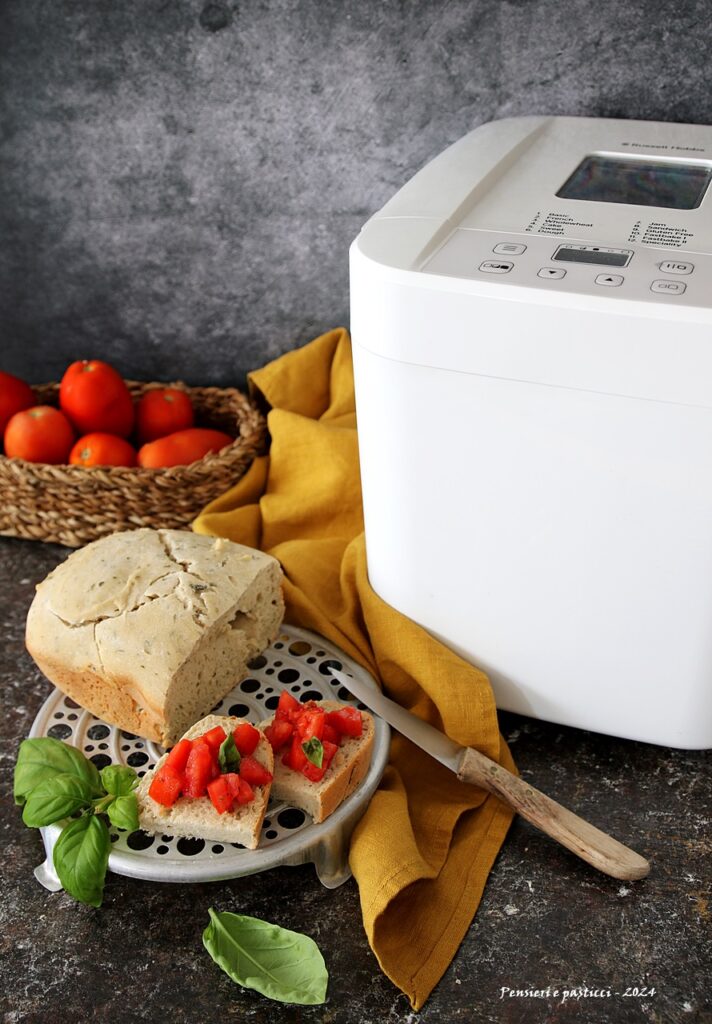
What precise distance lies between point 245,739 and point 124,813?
0.36ft

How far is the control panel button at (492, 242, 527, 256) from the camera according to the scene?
2.56ft

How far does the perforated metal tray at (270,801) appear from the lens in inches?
31.3

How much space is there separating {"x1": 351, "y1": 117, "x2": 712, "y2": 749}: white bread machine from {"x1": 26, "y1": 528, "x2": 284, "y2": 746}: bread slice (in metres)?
0.13

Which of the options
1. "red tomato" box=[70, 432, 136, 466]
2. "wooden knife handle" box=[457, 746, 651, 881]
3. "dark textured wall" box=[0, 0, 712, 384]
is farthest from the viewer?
"red tomato" box=[70, 432, 136, 466]

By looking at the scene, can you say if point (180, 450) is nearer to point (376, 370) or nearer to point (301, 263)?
point (301, 263)

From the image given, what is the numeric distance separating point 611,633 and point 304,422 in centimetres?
49

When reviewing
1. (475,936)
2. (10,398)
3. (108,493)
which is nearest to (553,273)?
(475,936)

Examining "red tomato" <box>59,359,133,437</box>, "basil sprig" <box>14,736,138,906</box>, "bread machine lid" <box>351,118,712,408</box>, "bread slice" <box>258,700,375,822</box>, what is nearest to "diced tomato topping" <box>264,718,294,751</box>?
"bread slice" <box>258,700,375,822</box>

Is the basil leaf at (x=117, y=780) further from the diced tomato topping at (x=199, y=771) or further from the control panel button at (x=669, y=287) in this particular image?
the control panel button at (x=669, y=287)

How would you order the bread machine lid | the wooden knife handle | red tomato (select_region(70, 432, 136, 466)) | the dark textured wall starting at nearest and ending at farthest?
1. the bread machine lid
2. the wooden knife handle
3. the dark textured wall
4. red tomato (select_region(70, 432, 136, 466))

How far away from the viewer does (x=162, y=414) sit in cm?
126

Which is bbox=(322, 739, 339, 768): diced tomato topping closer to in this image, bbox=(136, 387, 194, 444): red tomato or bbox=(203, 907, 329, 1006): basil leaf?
bbox=(203, 907, 329, 1006): basil leaf

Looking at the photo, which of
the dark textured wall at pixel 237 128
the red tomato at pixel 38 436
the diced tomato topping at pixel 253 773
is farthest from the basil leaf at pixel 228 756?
the dark textured wall at pixel 237 128

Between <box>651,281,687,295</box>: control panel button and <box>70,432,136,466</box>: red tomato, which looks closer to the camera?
<box>651,281,687,295</box>: control panel button
